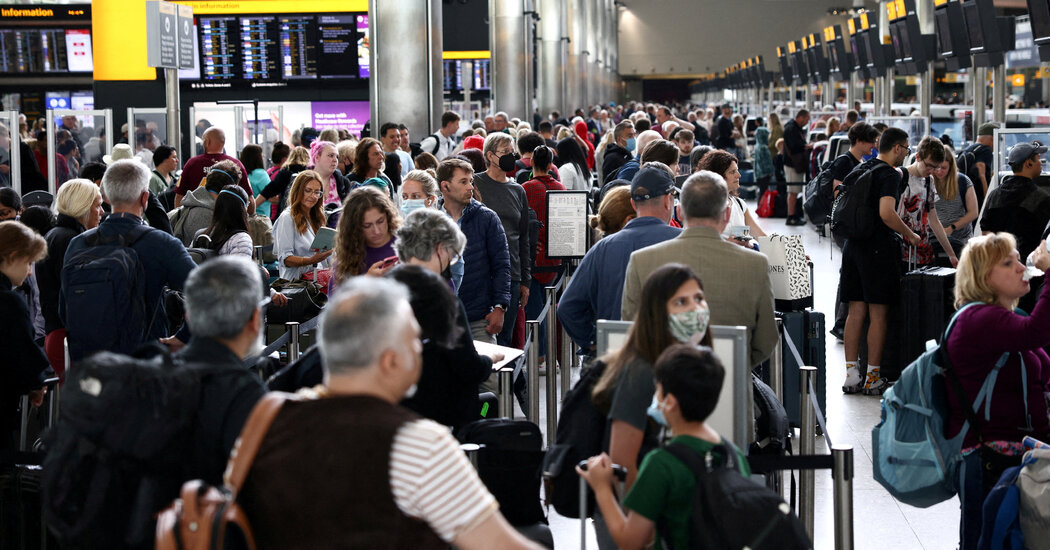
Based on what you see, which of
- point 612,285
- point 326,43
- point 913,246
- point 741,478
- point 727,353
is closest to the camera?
point 741,478

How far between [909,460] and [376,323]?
2.48 meters

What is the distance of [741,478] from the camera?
111 inches

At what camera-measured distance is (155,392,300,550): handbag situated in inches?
93.3

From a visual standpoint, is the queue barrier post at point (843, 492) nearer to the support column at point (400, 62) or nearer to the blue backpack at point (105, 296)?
the blue backpack at point (105, 296)

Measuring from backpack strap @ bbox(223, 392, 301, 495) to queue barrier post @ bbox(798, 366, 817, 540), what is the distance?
7.41 ft

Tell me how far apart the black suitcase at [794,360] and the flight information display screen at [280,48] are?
16.5m

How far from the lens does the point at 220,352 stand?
9.11ft

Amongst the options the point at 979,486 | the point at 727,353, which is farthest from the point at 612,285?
the point at 979,486

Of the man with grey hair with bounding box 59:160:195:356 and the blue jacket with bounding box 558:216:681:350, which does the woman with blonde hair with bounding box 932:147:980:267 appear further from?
the man with grey hair with bounding box 59:160:195:356

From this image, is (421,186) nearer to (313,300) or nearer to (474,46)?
(313,300)

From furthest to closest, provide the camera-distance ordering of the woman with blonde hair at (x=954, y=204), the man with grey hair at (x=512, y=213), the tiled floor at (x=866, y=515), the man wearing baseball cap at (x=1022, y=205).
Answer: the woman with blonde hair at (x=954, y=204) < the man wearing baseball cap at (x=1022, y=205) < the man with grey hair at (x=512, y=213) < the tiled floor at (x=866, y=515)

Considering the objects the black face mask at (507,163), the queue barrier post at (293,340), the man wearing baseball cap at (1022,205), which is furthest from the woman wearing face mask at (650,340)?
the man wearing baseball cap at (1022,205)

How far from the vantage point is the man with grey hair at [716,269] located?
4059mm

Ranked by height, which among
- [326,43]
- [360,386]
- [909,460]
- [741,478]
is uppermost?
[326,43]
